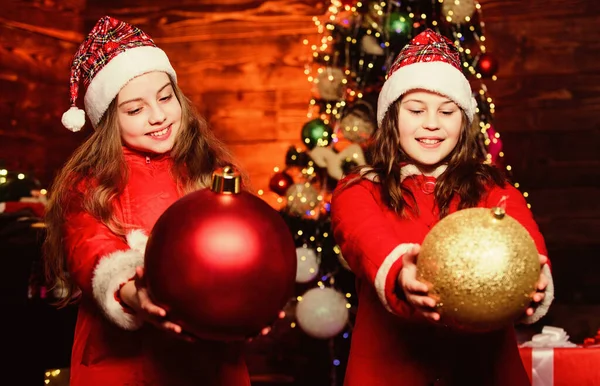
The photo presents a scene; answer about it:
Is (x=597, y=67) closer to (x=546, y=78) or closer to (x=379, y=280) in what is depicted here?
(x=546, y=78)

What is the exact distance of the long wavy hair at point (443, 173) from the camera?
2170mm

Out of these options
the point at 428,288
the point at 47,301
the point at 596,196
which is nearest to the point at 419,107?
the point at 428,288

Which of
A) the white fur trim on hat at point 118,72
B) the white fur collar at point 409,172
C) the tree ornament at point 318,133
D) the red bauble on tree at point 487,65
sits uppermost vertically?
the red bauble on tree at point 487,65

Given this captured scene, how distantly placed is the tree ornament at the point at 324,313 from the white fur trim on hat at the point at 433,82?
6.13 ft

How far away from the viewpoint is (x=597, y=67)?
4.79m

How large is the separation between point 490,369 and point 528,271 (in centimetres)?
59

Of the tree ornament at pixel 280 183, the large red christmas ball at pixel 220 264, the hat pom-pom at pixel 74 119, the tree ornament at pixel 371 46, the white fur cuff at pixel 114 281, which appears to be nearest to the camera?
the large red christmas ball at pixel 220 264

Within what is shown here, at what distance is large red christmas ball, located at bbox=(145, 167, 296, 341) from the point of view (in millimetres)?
1440

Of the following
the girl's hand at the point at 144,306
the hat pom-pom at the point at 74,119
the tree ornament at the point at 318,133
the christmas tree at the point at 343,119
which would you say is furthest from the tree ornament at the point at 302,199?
the girl's hand at the point at 144,306

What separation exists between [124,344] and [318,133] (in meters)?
2.47

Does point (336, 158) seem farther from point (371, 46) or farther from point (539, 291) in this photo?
point (539, 291)

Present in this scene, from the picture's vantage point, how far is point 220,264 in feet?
4.71

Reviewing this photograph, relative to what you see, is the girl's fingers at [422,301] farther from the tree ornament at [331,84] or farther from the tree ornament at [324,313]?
the tree ornament at [331,84]

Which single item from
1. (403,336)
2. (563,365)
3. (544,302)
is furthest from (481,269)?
(563,365)
